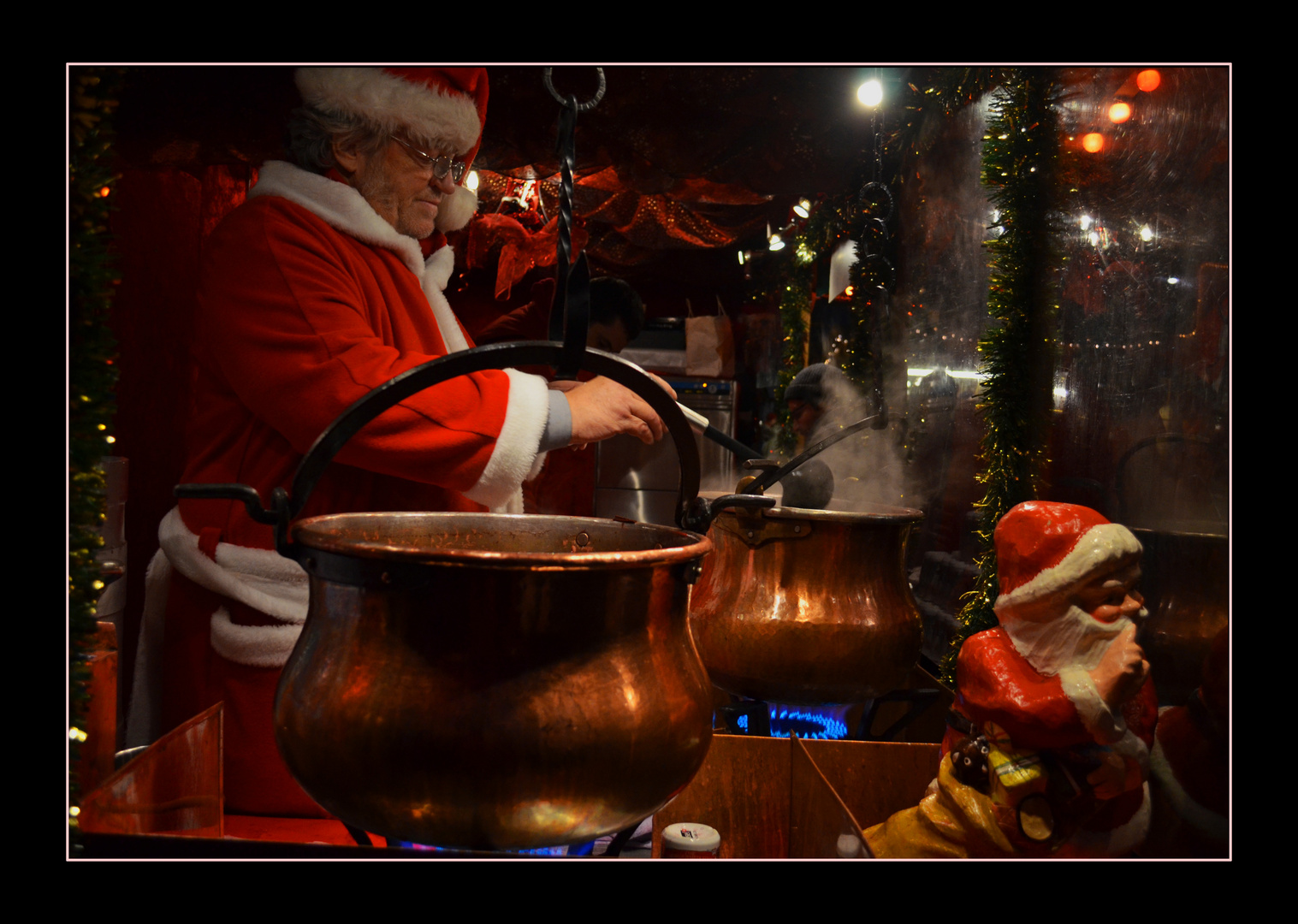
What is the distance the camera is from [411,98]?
145cm

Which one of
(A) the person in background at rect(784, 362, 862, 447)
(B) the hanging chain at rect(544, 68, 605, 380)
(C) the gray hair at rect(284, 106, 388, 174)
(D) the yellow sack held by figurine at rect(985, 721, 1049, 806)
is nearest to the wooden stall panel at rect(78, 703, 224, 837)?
(B) the hanging chain at rect(544, 68, 605, 380)

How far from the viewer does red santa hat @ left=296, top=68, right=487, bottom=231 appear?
4.66ft

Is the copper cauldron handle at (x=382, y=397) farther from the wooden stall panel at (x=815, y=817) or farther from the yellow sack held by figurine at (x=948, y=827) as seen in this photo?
the yellow sack held by figurine at (x=948, y=827)

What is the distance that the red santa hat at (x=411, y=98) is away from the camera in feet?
4.66

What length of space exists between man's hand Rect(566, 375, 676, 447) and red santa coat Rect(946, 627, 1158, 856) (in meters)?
0.63

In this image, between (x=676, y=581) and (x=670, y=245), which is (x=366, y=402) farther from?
(x=670, y=245)

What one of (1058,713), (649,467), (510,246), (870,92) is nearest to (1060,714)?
(1058,713)

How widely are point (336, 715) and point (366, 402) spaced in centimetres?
29

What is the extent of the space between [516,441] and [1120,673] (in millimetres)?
933

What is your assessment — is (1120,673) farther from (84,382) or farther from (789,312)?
(789,312)

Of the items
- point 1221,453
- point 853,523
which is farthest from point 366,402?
point 1221,453

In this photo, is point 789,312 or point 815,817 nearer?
point 815,817

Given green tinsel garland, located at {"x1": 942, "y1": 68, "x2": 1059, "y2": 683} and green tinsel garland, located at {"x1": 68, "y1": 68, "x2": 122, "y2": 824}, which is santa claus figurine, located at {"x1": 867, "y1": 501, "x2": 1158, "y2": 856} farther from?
green tinsel garland, located at {"x1": 68, "y1": 68, "x2": 122, "y2": 824}

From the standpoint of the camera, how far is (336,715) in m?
0.73
